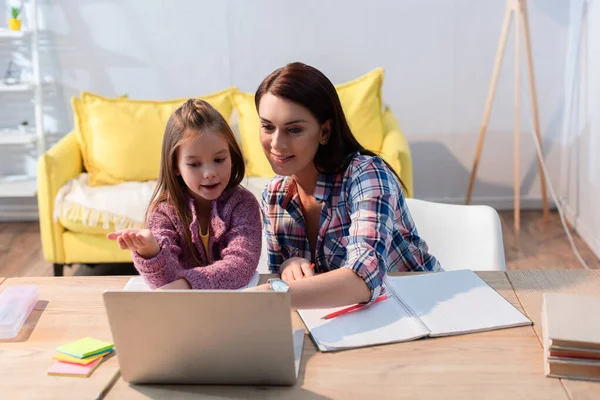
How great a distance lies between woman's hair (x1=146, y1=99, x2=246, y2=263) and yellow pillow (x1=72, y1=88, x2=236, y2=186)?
5.82 ft

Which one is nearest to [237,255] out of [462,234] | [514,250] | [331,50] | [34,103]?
[462,234]

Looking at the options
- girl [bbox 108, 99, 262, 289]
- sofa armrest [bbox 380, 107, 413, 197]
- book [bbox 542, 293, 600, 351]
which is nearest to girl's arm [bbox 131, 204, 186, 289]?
girl [bbox 108, 99, 262, 289]

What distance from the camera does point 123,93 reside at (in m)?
4.05

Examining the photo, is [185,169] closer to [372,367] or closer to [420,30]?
[372,367]

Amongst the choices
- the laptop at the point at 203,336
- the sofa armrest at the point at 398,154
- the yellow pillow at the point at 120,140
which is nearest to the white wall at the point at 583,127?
the sofa armrest at the point at 398,154

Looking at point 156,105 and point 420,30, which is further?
point 420,30

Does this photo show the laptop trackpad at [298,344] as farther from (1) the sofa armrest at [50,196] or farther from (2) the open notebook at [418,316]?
(1) the sofa armrest at [50,196]

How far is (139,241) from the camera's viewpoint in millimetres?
1369

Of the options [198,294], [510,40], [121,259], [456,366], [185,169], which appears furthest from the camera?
[510,40]

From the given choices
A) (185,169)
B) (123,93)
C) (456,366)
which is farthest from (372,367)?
(123,93)

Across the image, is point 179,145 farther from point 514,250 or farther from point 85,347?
point 514,250

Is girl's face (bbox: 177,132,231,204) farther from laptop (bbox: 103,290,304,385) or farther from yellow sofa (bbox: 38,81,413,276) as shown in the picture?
yellow sofa (bbox: 38,81,413,276)

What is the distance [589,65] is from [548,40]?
1.22ft

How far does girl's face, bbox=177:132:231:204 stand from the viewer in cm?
152
